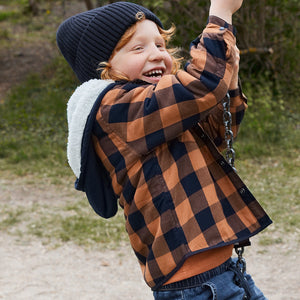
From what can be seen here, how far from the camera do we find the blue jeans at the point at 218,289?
158cm

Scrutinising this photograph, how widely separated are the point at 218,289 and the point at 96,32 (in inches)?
38.0

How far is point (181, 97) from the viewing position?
5.02ft

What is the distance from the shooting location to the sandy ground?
3.76 metres

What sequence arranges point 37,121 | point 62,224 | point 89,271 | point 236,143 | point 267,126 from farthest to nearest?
point 37,121
point 267,126
point 236,143
point 62,224
point 89,271

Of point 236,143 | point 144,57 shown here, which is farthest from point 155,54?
point 236,143

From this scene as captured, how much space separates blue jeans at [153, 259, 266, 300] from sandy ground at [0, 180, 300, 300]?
2083 mm

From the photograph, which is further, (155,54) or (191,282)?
(155,54)

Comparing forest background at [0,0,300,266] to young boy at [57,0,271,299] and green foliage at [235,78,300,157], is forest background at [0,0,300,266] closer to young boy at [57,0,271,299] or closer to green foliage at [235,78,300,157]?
green foliage at [235,78,300,157]

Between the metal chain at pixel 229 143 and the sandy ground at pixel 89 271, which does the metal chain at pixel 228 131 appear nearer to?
the metal chain at pixel 229 143

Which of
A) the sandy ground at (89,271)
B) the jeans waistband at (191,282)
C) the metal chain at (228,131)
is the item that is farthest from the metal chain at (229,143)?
the sandy ground at (89,271)

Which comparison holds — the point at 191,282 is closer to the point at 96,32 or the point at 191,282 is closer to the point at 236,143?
the point at 96,32

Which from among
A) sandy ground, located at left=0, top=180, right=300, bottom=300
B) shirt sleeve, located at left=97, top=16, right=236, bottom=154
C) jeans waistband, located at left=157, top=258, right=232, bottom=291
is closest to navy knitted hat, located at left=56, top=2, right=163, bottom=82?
shirt sleeve, located at left=97, top=16, right=236, bottom=154

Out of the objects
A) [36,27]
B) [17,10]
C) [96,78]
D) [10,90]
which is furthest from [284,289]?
[17,10]

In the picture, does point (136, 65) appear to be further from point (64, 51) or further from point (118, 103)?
point (64, 51)
